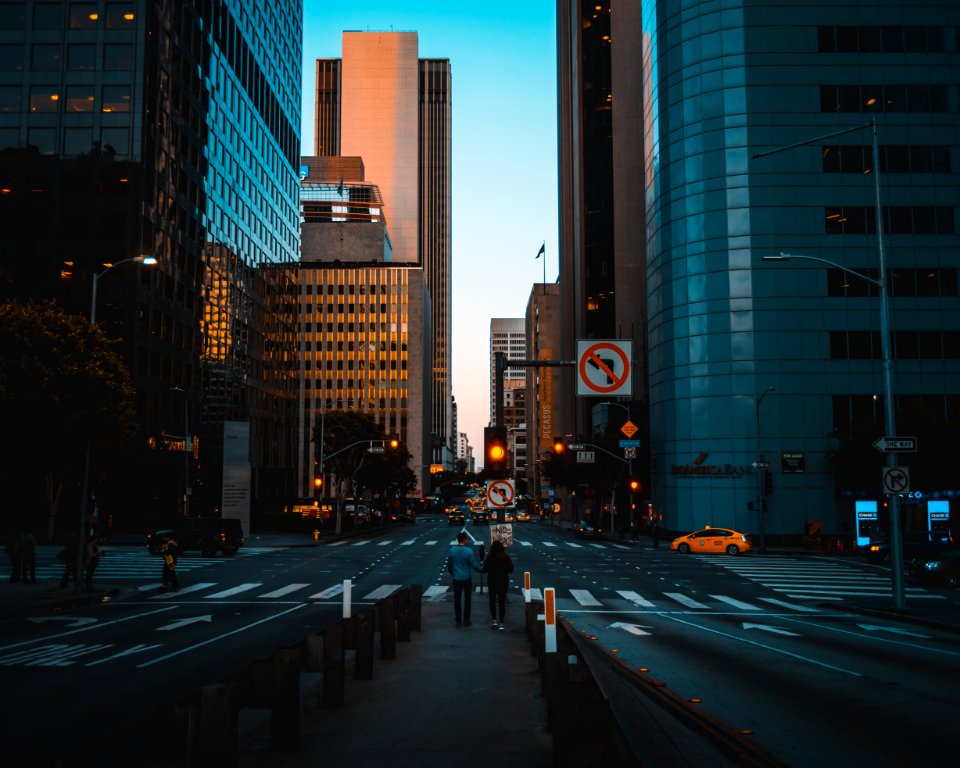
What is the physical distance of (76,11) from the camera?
61.7 metres

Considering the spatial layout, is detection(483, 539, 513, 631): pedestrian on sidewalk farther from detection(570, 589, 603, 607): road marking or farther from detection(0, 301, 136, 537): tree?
detection(0, 301, 136, 537): tree

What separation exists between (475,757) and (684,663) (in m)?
7.46

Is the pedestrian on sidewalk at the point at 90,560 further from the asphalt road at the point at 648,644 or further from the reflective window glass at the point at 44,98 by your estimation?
the reflective window glass at the point at 44,98

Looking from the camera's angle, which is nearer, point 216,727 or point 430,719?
point 216,727

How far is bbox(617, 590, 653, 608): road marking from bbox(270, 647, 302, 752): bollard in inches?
699

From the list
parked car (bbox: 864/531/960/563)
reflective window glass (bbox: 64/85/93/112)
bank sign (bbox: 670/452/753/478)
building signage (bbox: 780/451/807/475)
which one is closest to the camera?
parked car (bbox: 864/531/960/563)

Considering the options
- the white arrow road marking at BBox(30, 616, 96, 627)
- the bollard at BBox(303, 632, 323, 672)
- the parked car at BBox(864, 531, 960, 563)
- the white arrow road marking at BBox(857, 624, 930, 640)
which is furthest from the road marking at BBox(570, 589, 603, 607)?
the bollard at BBox(303, 632, 323, 672)

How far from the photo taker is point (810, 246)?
186ft

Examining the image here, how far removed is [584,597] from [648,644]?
31.8 feet

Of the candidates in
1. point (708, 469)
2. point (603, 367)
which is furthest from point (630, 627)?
point (708, 469)

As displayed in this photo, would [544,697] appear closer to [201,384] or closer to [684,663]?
[684,663]

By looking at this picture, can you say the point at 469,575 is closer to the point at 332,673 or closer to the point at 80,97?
the point at 332,673

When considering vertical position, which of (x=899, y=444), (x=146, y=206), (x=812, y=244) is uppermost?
→ (x=146, y=206)

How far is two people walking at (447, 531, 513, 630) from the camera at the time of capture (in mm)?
17375
